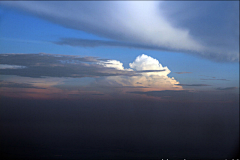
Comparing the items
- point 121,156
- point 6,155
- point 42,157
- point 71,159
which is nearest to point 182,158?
point 121,156

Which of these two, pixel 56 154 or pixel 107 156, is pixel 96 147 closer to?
pixel 107 156

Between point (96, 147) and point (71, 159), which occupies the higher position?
point (96, 147)

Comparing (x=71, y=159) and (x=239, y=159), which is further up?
(x=239, y=159)

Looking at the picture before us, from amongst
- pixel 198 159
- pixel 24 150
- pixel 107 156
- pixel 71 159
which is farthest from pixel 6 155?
pixel 198 159

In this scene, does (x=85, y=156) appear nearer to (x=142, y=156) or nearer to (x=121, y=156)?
(x=121, y=156)

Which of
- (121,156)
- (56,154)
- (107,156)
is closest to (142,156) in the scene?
(121,156)

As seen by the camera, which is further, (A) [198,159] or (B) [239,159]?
(A) [198,159]

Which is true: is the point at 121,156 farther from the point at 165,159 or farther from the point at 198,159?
the point at 198,159

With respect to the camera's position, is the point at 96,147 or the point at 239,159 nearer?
the point at 239,159
